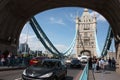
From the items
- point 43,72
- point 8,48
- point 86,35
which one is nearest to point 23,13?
point 8,48

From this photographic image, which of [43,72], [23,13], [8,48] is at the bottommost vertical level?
[43,72]

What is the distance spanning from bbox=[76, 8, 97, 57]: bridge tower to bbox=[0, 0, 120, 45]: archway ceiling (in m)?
103

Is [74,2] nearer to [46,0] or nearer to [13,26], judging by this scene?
[46,0]

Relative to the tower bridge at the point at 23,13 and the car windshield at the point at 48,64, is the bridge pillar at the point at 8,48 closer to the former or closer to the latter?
the tower bridge at the point at 23,13

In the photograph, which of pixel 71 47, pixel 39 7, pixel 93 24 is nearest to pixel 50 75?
pixel 39 7

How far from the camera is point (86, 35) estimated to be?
157375 mm

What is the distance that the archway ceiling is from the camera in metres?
33.7

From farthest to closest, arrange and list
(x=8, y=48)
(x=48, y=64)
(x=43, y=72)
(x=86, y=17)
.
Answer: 1. (x=86, y=17)
2. (x=8, y=48)
3. (x=48, y=64)
4. (x=43, y=72)

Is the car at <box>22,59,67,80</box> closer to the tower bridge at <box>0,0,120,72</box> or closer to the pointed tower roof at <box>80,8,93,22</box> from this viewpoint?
the tower bridge at <box>0,0,120,72</box>

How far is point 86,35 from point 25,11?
12166 cm

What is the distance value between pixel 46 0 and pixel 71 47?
102 meters

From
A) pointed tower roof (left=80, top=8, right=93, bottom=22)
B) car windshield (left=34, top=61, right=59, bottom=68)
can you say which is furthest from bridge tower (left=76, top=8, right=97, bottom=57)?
car windshield (left=34, top=61, right=59, bottom=68)

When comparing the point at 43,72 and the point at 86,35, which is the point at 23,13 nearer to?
the point at 43,72

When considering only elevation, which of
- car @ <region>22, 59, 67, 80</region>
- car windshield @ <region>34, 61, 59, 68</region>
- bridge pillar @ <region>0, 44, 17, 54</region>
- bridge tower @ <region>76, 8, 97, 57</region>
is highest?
bridge tower @ <region>76, 8, 97, 57</region>
